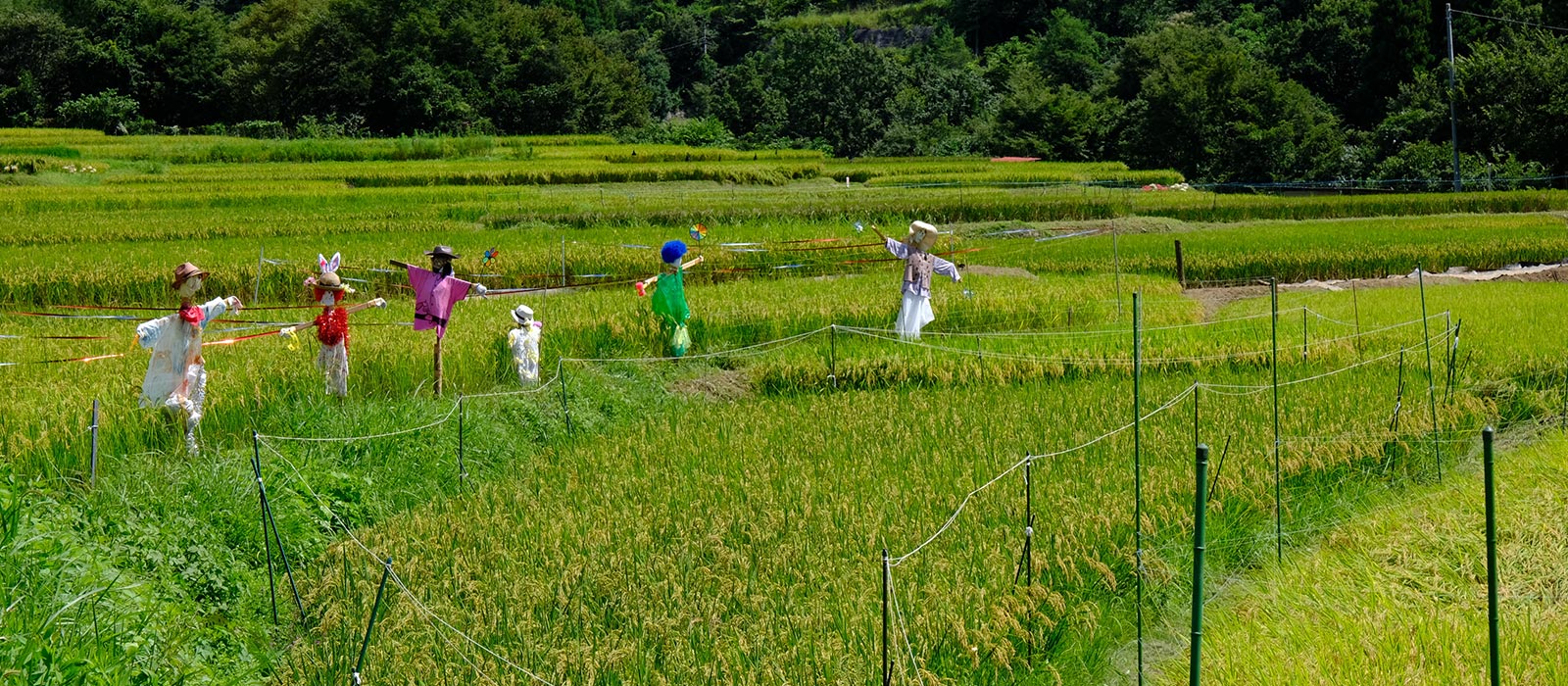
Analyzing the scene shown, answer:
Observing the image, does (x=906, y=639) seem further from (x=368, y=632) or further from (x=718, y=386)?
(x=718, y=386)

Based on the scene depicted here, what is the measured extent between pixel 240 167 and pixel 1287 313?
30970 millimetres

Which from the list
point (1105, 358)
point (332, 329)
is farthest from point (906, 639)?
point (1105, 358)

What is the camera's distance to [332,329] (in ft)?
31.9

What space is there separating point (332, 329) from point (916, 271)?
17.4 feet

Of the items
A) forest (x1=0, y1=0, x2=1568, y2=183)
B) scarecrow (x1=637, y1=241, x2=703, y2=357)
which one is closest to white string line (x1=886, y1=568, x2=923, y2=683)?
scarecrow (x1=637, y1=241, x2=703, y2=357)

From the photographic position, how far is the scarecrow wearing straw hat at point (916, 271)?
40.5ft

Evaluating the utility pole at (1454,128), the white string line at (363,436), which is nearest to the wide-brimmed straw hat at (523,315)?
the white string line at (363,436)

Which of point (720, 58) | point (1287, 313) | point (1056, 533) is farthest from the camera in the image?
point (720, 58)

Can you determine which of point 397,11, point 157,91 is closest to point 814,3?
point 397,11

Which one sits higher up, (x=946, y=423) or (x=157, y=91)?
(x=157, y=91)

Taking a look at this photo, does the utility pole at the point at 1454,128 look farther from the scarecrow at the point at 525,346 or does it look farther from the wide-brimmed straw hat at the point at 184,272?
the wide-brimmed straw hat at the point at 184,272

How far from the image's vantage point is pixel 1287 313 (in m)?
14.4

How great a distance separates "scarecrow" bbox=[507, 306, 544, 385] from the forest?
2858 cm

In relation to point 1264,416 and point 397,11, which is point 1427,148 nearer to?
point 1264,416
